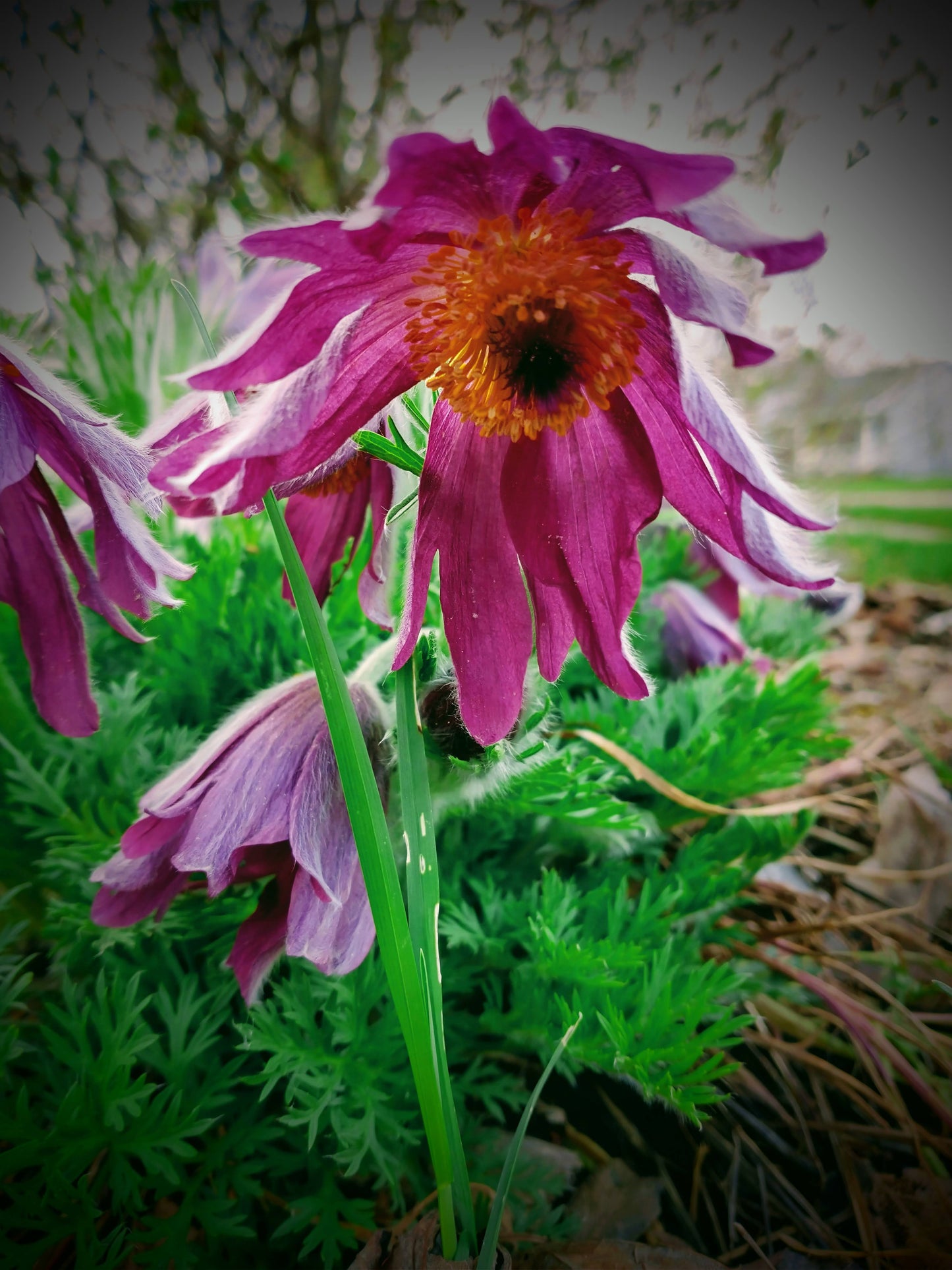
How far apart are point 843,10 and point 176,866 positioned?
4.00 feet

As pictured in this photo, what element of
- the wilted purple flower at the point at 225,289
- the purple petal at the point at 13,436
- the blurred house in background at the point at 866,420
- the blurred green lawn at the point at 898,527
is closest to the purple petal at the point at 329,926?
the purple petal at the point at 13,436

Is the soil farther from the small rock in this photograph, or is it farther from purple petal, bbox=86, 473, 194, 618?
purple petal, bbox=86, 473, 194, 618

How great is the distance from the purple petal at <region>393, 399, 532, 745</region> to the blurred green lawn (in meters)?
1.54

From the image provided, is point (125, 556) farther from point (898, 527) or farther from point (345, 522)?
point (898, 527)

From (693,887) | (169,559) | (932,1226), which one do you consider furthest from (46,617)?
(932,1226)

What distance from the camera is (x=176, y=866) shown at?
35 cm

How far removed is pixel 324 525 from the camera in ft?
1.46

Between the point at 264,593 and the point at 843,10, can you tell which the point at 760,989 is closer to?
the point at 264,593

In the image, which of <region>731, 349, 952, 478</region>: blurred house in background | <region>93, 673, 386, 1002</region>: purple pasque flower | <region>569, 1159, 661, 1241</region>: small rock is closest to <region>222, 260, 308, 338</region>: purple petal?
<region>93, 673, 386, 1002</region>: purple pasque flower

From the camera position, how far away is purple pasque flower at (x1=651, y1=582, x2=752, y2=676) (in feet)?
2.60

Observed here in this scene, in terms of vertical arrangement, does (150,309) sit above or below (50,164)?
below

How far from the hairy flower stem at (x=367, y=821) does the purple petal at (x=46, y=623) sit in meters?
0.16

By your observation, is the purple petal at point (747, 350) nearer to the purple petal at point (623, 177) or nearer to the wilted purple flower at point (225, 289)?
the purple petal at point (623, 177)

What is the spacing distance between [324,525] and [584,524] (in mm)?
170
